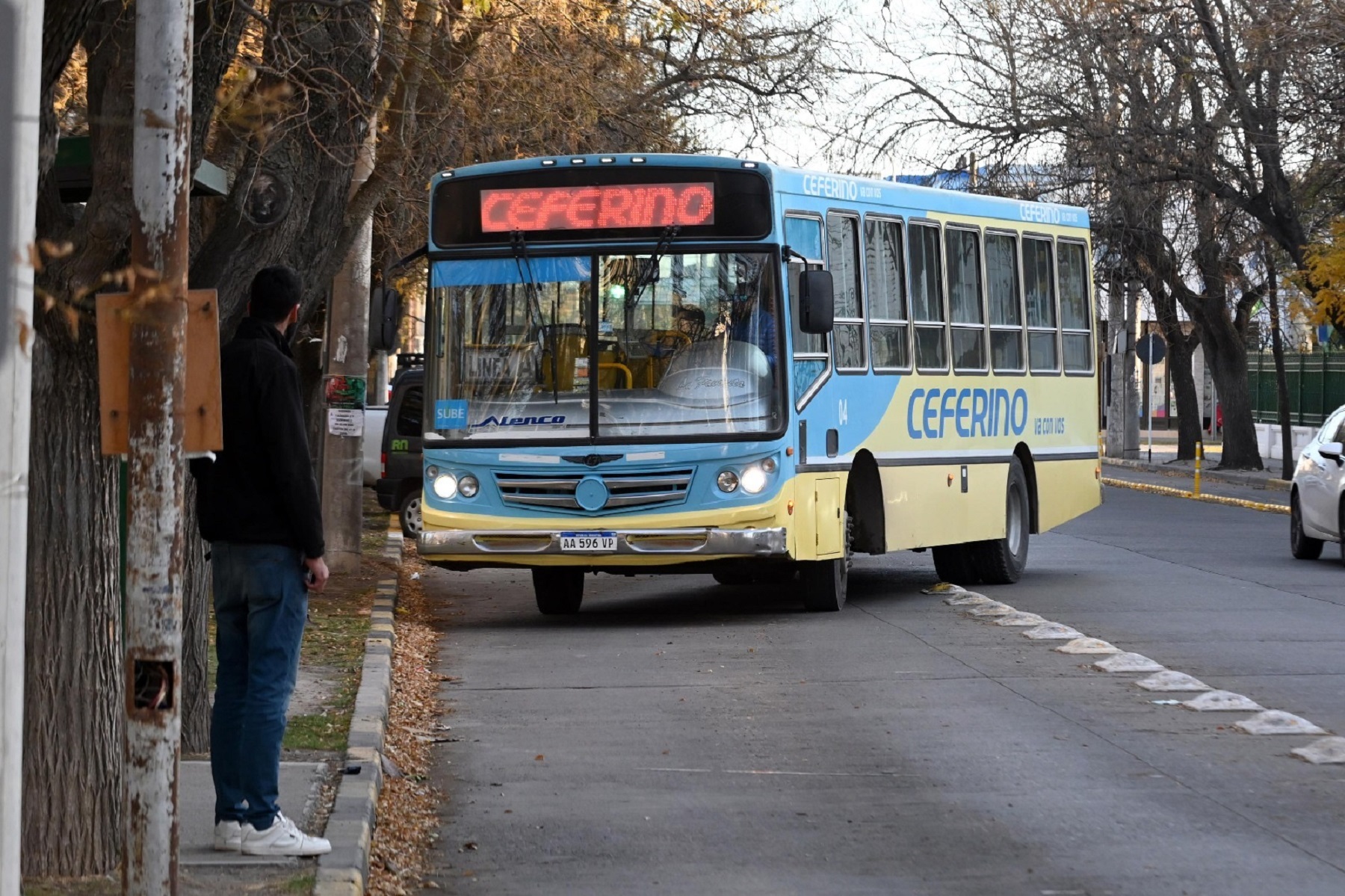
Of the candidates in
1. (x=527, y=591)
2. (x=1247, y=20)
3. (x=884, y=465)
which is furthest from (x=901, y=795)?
(x=1247, y=20)

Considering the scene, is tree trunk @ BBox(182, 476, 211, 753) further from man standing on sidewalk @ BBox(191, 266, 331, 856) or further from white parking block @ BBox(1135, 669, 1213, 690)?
white parking block @ BBox(1135, 669, 1213, 690)

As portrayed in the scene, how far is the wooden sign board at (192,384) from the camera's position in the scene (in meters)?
5.83

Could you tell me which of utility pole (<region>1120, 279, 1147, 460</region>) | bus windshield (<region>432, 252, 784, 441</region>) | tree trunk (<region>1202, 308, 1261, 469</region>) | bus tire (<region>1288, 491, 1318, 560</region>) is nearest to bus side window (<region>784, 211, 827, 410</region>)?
bus windshield (<region>432, 252, 784, 441</region>)

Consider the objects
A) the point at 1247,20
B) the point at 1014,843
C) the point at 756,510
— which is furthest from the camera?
the point at 1247,20

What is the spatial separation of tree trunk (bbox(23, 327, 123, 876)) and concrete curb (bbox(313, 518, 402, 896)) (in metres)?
0.76

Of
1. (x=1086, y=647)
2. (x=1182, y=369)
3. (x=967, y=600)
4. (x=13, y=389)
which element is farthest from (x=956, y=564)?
(x=1182, y=369)

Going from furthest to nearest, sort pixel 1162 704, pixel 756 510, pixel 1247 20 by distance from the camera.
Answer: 1. pixel 1247 20
2. pixel 756 510
3. pixel 1162 704

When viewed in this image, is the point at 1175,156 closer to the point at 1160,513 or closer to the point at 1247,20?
the point at 1247,20

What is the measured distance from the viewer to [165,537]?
597 centimetres

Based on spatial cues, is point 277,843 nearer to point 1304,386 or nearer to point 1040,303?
point 1040,303

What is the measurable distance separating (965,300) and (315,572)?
1145cm

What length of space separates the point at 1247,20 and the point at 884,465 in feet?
62.0

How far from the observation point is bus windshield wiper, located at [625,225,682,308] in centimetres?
1490

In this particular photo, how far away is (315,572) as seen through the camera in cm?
719
